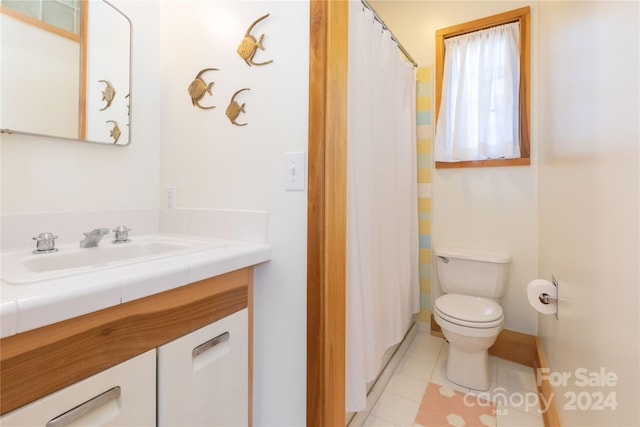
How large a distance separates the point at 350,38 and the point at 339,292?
0.96 m

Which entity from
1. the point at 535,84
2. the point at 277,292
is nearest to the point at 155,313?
the point at 277,292

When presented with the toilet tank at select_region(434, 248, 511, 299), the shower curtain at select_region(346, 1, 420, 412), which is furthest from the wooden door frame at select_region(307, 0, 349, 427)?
the toilet tank at select_region(434, 248, 511, 299)

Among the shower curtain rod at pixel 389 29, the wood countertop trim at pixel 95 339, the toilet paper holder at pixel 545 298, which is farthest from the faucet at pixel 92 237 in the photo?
the toilet paper holder at pixel 545 298

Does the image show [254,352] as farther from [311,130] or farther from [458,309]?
[458,309]

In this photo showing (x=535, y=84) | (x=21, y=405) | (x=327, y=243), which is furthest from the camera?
(x=535, y=84)

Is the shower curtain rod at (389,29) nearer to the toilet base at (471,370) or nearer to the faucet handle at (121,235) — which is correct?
the faucet handle at (121,235)

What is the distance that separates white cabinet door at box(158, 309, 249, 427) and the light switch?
461 mm

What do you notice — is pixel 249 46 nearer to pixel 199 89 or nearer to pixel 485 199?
pixel 199 89

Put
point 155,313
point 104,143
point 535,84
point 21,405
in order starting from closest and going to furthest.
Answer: point 21,405 < point 155,313 < point 104,143 < point 535,84

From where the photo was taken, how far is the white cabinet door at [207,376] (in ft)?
2.38

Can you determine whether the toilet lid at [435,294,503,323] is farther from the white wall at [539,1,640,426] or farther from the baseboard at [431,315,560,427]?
the baseboard at [431,315,560,427]

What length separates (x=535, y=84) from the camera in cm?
176

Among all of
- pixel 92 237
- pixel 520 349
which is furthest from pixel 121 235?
pixel 520 349

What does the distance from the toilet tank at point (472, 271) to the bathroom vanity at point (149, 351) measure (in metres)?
1.40
